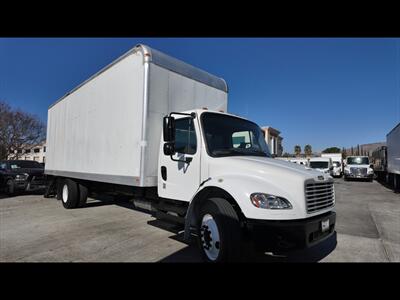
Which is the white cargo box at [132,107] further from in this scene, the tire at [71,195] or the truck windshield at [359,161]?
the truck windshield at [359,161]

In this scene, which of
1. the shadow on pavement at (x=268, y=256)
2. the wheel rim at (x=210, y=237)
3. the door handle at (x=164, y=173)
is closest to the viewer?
the wheel rim at (x=210, y=237)

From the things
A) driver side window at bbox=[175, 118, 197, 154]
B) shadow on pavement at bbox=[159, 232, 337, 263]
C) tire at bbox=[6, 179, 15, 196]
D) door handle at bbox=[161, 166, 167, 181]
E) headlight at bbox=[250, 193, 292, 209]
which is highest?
driver side window at bbox=[175, 118, 197, 154]

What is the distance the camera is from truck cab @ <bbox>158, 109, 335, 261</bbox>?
3.14m

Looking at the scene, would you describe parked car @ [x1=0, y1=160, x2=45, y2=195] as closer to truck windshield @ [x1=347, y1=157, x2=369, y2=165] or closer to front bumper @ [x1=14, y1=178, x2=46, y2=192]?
front bumper @ [x1=14, y1=178, x2=46, y2=192]

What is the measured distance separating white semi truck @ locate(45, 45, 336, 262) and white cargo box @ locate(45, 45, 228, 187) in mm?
19

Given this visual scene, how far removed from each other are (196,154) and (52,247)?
3127 millimetres

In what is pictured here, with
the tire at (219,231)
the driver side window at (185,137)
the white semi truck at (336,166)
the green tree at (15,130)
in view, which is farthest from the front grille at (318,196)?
the green tree at (15,130)

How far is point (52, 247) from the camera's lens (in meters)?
4.58

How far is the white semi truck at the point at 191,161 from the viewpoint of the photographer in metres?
3.24

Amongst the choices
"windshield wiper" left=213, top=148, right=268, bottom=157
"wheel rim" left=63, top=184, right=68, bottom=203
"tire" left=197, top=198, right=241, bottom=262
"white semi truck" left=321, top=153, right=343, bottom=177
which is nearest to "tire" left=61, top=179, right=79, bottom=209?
"wheel rim" left=63, top=184, right=68, bottom=203
